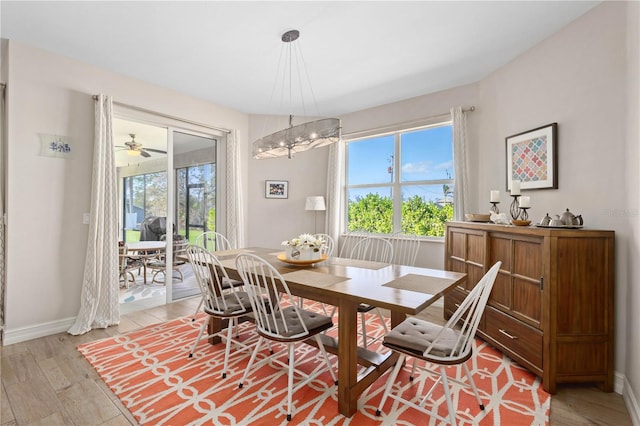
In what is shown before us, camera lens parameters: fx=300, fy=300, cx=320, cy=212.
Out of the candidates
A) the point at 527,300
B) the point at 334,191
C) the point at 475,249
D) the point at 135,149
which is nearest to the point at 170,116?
the point at 135,149

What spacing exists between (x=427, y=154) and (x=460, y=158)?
559 millimetres

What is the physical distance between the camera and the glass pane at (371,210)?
4441mm

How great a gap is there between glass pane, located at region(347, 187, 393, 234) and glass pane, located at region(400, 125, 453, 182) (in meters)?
0.42

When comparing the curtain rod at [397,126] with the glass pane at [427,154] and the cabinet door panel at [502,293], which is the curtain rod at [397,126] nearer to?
the glass pane at [427,154]

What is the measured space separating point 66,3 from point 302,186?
3.35 meters

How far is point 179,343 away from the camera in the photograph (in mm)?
2754

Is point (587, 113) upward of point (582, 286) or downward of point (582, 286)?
upward

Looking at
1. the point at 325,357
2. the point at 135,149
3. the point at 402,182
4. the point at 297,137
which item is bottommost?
the point at 325,357

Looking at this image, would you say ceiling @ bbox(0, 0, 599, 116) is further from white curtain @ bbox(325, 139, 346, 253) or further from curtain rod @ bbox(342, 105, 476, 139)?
white curtain @ bbox(325, 139, 346, 253)

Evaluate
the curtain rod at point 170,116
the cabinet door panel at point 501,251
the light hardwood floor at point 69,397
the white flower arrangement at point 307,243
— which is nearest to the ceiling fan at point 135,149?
the curtain rod at point 170,116

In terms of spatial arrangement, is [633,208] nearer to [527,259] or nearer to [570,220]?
[570,220]

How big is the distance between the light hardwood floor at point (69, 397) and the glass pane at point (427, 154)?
103 inches

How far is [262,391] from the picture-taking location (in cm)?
202

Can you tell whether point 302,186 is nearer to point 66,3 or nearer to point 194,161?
point 194,161
